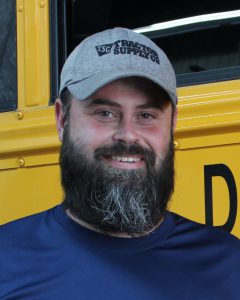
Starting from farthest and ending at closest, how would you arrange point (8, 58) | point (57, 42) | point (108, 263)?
point (8, 58), point (57, 42), point (108, 263)

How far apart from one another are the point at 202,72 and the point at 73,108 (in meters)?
0.56

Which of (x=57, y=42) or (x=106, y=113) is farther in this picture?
(x=57, y=42)

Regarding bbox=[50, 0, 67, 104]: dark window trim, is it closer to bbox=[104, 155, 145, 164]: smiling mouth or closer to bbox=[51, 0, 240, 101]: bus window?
bbox=[51, 0, 240, 101]: bus window

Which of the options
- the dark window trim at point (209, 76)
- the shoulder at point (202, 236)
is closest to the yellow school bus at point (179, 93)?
the dark window trim at point (209, 76)

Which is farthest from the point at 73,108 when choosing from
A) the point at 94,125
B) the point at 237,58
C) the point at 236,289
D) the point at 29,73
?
the point at 29,73

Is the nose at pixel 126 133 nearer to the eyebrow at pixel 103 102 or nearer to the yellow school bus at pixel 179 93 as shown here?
the eyebrow at pixel 103 102

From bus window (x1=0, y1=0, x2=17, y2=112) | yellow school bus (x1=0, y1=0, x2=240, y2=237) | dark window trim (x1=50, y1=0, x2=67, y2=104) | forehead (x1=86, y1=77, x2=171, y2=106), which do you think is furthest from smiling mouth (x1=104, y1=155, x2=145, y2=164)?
bus window (x1=0, y1=0, x2=17, y2=112)

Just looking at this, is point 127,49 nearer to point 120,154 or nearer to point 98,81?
point 98,81

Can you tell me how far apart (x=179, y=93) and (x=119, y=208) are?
0.61m

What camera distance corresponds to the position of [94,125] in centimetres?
123

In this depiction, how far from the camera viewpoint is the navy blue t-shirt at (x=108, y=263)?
1.13m

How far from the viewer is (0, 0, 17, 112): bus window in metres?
2.04

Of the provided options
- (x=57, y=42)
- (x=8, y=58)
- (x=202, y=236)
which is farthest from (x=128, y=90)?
(x=8, y=58)

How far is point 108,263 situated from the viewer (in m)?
1.16
